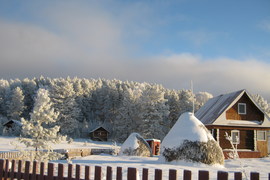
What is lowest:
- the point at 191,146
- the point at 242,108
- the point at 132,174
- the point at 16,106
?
the point at 191,146

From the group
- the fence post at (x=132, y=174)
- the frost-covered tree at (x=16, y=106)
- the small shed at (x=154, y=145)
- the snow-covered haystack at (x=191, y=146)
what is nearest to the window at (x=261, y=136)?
the small shed at (x=154, y=145)

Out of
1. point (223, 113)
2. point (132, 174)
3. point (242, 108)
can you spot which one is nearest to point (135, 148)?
point (223, 113)

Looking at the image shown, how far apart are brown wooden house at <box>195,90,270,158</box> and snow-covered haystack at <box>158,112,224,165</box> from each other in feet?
29.0

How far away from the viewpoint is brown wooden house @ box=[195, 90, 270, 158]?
77.8 ft

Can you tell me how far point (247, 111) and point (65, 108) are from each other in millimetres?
42222

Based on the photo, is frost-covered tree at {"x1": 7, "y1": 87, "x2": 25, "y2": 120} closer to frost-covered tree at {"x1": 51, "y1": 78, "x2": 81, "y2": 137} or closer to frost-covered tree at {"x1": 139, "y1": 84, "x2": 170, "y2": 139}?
frost-covered tree at {"x1": 51, "y1": 78, "x2": 81, "y2": 137}

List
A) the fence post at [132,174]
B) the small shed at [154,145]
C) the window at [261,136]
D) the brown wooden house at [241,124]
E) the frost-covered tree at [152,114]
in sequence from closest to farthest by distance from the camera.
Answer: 1. the fence post at [132,174]
2. the brown wooden house at [241,124]
3. the window at [261,136]
4. the small shed at [154,145]
5. the frost-covered tree at [152,114]

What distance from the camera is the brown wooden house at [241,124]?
23.7 metres

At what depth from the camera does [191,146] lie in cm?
1443

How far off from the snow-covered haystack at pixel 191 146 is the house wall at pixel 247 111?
11.0 metres

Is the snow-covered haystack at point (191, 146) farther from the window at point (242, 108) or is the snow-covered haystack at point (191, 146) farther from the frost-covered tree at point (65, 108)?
the frost-covered tree at point (65, 108)

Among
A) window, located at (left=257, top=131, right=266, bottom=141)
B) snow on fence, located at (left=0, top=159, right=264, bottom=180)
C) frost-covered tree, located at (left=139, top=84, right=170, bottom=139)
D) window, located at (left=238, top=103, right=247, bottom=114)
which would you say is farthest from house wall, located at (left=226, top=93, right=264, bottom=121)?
frost-covered tree, located at (left=139, top=84, right=170, bottom=139)

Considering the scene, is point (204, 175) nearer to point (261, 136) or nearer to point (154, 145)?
point (261, 136)

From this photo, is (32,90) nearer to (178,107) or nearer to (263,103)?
(178,107)
